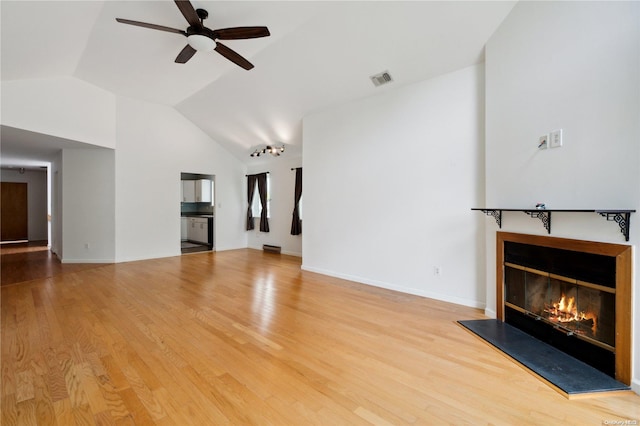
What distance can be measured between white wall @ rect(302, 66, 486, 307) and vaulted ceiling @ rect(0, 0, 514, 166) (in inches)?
13.2

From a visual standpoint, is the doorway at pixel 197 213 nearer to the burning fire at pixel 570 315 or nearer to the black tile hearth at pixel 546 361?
the black tile hearth at pixel 546 361

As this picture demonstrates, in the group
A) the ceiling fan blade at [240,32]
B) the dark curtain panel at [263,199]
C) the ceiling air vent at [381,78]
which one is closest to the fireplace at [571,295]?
the ceiling air vent at [381,78]

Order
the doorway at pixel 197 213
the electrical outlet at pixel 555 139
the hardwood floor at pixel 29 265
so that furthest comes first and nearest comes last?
1. the doorway at pixel 197 213
2. the hardwood floor at pixel 29 265
3. the electrical outlet at pixel 555 139

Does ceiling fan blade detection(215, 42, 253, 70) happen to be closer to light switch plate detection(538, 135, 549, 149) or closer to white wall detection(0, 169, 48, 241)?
light switch plate detection(538, 135, 549, 149)

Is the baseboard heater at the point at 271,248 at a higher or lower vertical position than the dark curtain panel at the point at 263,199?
lower

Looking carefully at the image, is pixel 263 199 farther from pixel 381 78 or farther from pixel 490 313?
pixel 490 313

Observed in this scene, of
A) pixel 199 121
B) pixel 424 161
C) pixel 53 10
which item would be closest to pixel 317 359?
pixel 424 161

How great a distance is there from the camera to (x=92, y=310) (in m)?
3.17

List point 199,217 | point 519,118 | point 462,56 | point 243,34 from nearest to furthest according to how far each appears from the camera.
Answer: point 519,118 → point 243,34 → point 462,56 → point 199,217

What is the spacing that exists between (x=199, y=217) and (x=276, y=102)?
15.6 ft

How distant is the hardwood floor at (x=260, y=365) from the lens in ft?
5.26

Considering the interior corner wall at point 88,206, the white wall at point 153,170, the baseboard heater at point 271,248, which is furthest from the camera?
the baseboard heater at point 271,248

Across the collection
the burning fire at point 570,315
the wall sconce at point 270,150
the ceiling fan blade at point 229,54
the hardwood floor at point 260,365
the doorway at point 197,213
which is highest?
the ceiling fan blade at point 229,54

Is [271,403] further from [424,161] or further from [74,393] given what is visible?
[424,161]
